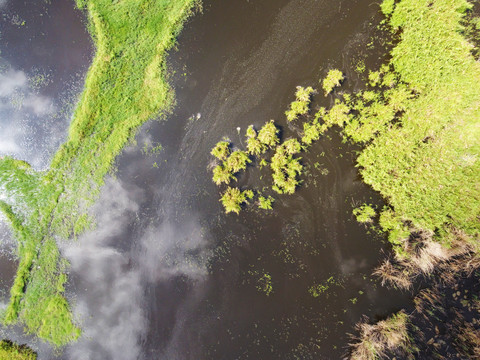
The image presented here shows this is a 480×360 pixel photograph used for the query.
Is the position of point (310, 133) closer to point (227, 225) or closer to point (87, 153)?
point (227, 225)

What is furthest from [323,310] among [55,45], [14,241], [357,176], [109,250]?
[55,45]

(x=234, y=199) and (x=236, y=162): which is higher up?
(x=236, y=162)

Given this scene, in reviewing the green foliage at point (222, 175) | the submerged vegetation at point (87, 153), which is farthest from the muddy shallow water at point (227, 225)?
the submerged vegetation at point (87, 153)

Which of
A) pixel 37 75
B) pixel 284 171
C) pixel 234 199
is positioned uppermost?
pixel 37 75

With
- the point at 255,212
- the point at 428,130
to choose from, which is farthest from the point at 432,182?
the point at 255,212

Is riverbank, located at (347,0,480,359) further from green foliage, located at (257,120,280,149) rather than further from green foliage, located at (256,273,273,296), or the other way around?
green foliage, located at (256,273,273,296)

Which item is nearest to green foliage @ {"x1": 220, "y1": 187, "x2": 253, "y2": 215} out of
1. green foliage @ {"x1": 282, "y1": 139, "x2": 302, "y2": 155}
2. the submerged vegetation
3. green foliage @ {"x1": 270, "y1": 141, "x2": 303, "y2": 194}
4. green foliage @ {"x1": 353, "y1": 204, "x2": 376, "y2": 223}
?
green foliage @ {"x1": 270, "y1": 141, "x2": 303, "y2": 194}
